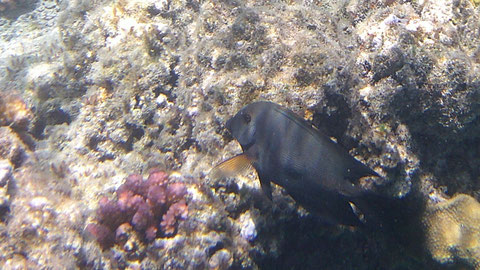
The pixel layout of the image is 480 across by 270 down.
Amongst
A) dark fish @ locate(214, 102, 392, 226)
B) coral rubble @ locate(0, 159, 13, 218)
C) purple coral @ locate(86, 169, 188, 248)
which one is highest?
dark fish @ locate(214, 102, 392, 226)

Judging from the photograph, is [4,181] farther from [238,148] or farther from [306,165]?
[306,165]

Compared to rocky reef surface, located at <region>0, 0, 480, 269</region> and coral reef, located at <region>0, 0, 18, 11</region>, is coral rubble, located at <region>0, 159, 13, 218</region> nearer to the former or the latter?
rocky reef surface, located at <region>0, 0, 480, 269</region>

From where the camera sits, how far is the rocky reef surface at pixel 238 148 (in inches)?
103

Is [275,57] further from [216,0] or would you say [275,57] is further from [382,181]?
[382,181]

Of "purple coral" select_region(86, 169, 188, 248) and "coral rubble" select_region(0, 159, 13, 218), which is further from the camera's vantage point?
"coral rubble" select_region(0, 159, 13, 218)

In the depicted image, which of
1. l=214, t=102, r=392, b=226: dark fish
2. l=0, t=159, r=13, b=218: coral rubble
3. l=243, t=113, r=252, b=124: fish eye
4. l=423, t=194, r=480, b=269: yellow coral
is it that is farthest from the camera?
l=0, t=159, r=13, b=218: coral rubble

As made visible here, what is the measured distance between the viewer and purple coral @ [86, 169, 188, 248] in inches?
111

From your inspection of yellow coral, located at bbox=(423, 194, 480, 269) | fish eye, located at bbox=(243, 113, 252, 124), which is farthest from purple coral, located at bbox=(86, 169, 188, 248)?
yellow coral, located at bbox=(423, 194, 480, 269)

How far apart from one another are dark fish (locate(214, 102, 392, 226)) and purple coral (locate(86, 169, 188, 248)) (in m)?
0.92

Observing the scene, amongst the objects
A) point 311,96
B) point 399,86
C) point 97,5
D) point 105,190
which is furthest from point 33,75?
point 399,86

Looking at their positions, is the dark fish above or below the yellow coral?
above

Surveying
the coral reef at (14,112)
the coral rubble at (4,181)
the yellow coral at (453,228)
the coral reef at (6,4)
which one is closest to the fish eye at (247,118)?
the yellow coral at (453,228)

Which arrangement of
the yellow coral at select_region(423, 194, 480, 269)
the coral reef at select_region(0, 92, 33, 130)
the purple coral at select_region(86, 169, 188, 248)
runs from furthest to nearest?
the coral reef at select_region(0, 92, 33, 130)
the purple coral at select_region(86, 169, 188, 248)
the yellow coral at select_region(423, 194, 480, 269)

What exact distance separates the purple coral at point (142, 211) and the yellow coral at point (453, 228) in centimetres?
227
